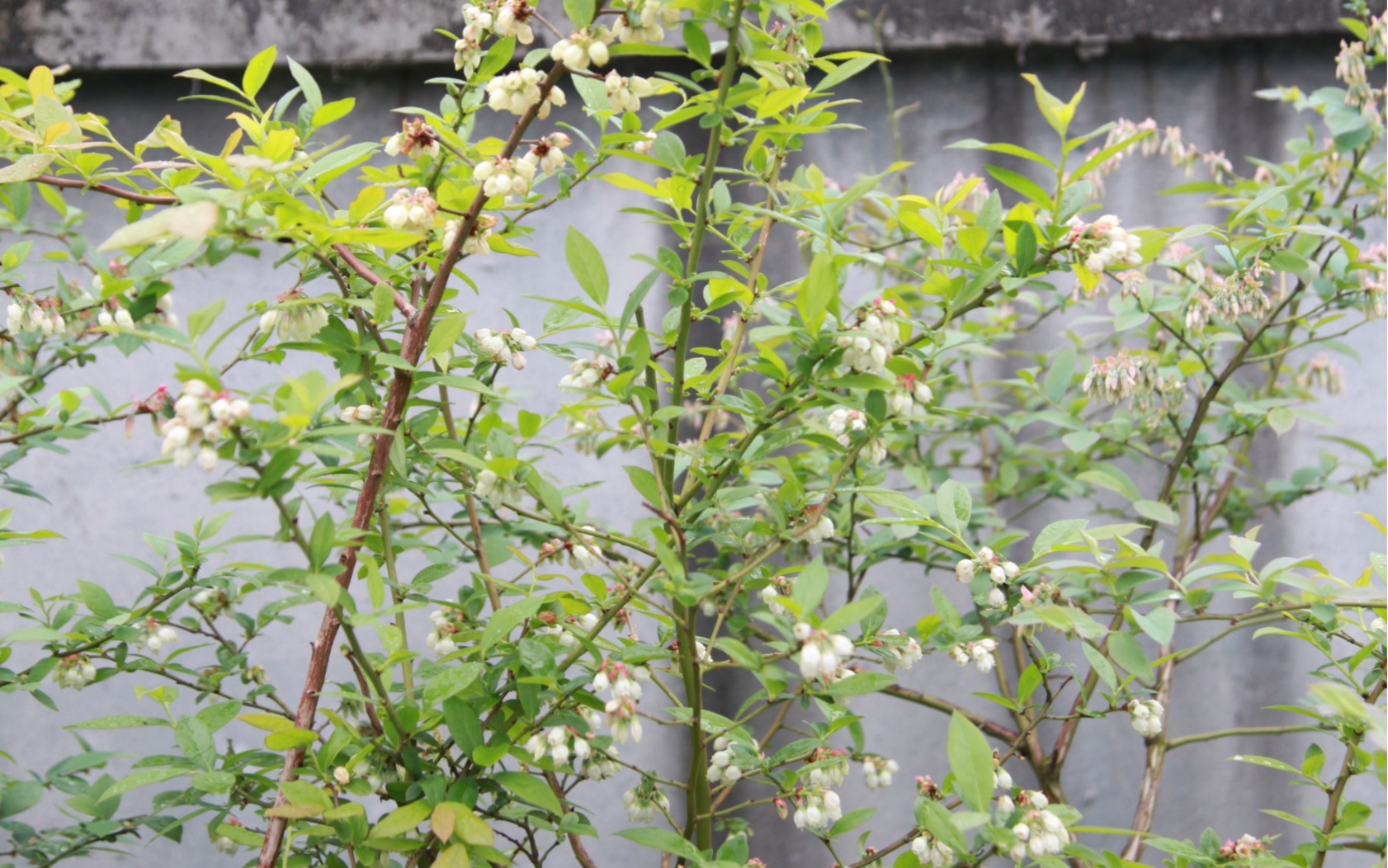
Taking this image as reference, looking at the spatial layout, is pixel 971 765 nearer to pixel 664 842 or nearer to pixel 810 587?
pixel 810 587

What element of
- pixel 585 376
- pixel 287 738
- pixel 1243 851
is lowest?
pixel 1243 851

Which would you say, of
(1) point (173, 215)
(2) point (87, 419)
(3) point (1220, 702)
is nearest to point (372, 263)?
(1) point (173, 215)

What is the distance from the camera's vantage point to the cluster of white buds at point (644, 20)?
2.88 feet

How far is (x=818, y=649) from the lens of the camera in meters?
0.84

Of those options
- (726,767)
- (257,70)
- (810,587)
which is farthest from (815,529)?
(257,70)

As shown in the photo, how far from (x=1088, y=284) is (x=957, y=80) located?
1.56 metres

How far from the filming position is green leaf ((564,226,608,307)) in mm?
973

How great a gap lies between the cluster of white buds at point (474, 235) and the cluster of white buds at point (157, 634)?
0.76 metres

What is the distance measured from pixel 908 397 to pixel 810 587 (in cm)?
28

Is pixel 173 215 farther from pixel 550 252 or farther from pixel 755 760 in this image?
pixel 550 252

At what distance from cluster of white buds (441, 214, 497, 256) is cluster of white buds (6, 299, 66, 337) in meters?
0.66

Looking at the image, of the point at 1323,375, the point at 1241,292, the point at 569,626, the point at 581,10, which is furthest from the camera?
the point at 1323,375

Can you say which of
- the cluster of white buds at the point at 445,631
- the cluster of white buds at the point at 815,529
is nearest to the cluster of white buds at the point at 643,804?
the cluster of white buds at the point at 445,631

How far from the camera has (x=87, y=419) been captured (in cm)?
126
